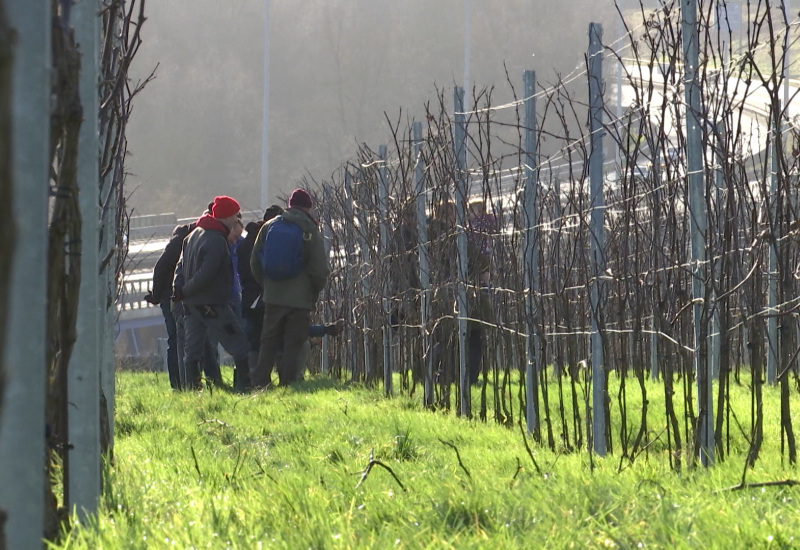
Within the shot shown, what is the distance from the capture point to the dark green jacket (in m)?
9.78

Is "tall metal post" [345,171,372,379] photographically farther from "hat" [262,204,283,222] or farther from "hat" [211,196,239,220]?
"hat" [211,196,239,220]

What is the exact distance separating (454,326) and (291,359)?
180 centimetres

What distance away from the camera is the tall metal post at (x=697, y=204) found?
498cm

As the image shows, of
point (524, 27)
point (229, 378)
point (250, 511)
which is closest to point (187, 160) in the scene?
point (524, 27)

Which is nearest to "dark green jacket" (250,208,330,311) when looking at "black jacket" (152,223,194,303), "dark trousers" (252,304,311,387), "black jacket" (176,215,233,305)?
"dark trousers" (252,304,311,387)

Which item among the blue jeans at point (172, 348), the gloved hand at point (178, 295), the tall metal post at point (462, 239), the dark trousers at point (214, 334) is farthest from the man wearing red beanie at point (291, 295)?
the tall metal post at point (462, 239)

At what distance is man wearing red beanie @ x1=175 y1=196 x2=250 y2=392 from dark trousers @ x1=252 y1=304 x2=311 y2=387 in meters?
0.20

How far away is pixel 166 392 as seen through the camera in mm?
9445

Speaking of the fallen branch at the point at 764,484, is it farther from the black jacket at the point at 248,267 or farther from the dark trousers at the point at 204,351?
the black jacket at the point at 248,267

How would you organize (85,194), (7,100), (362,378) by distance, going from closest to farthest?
(7,100) < (85,194) < (362,378)

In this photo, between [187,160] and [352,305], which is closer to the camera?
[352,305]

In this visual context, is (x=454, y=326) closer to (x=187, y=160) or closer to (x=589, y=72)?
(x=589, y=72)

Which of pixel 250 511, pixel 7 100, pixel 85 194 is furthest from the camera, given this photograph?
pixel 250 511

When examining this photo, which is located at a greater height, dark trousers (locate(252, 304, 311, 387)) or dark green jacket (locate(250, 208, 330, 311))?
dark green jacket (locate(250, 208, 330, 311))
